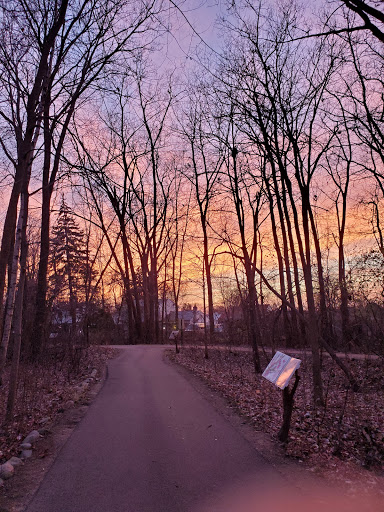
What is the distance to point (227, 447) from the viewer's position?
599 cm

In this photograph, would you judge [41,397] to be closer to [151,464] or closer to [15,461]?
[15,461]

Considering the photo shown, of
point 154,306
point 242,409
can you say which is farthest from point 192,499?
point 154,306

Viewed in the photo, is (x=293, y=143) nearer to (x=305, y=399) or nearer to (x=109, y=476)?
(x=305, y=399)

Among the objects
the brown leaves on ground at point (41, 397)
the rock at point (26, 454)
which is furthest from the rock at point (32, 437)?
the rock at point (26, 454)

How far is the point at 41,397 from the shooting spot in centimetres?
966

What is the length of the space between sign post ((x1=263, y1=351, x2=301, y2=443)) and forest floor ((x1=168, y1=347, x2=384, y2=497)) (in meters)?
0.25

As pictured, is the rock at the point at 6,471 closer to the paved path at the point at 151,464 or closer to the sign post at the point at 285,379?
Result: the paved path at the point at 151,464

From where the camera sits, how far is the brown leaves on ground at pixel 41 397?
6852 mm

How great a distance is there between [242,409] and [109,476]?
4.26m

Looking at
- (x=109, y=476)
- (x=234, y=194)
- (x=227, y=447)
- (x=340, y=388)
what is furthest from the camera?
(x=234, y=194)

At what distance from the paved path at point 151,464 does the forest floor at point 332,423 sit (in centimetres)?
64

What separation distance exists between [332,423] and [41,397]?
6.37m

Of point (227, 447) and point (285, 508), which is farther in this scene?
point (227, 447)

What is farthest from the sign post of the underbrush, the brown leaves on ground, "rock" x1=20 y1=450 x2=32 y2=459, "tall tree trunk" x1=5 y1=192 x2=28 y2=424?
"tall tree trunk" x1=5 y1=192 x2=28 y2=424
